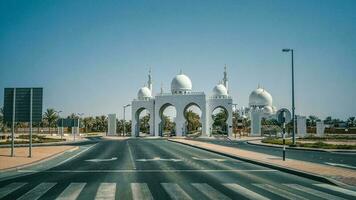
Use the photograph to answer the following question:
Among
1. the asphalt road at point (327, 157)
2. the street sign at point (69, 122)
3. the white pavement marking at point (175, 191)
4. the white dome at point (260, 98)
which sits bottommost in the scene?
the asphalt road at point (327, 157)

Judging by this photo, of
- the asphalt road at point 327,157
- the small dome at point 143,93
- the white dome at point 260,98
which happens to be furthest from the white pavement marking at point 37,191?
the white dome at point 260,98

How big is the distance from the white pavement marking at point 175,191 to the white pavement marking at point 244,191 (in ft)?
5.07

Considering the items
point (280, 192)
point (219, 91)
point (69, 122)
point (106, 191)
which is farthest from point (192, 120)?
point (106, 191)

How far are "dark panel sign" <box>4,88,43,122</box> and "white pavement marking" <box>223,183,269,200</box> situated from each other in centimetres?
1530

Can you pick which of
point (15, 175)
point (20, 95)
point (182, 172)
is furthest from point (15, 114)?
point (182, 172)

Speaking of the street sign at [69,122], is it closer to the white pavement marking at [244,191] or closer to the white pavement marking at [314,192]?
the white pavement marking at [244,191]

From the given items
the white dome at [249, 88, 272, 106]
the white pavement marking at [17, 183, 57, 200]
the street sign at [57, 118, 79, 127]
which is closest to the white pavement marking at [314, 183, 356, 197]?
the white pavement marking at [17, 183, 57, 200]

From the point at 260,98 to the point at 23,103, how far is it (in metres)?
91.8

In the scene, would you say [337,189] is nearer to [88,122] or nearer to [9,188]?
[9,188]

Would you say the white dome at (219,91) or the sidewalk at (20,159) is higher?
the white dome at (219,91)

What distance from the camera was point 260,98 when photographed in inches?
4365

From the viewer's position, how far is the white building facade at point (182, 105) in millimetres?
91750

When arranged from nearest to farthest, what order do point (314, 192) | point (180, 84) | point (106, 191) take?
point (314, 192)
point (106, 191)
point (180, 84)

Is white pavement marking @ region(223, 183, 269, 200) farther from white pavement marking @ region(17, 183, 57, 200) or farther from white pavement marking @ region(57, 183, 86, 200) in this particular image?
white pavement marking @ region(17, 183, 57, 200)
